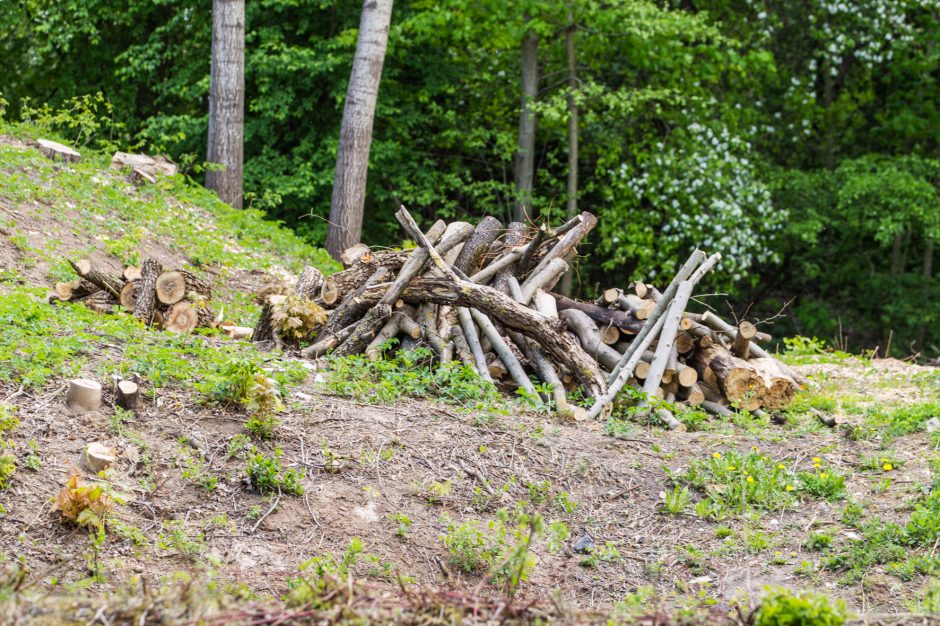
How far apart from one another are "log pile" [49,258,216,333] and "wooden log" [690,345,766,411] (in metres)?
4.58

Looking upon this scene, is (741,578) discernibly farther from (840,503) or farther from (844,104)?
(844,104)

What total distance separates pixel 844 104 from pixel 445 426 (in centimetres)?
1669

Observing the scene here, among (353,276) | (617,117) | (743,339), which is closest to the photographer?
(743,339)

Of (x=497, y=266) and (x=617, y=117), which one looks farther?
(x=617, y=117)

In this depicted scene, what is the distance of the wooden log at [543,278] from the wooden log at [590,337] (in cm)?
33

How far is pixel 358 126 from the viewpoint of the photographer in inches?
576

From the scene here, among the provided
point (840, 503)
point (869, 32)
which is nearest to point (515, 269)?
point (840, 503)

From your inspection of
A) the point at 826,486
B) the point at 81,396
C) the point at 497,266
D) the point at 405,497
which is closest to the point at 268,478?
the point at 405,497

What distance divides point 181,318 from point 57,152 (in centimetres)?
526

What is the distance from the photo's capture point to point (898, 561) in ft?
18.1

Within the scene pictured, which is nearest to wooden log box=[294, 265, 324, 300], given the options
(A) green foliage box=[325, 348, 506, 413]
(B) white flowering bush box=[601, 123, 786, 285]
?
(A) green foliage box=[325, 348, 506, 413]

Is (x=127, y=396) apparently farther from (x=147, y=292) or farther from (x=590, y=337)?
(x=590, y=337)

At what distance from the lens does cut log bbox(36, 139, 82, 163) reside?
12406 millimetres

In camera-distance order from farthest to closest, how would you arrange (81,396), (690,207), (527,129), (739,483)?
(527,129) → (690,207) → (739,483) → (81,396)
